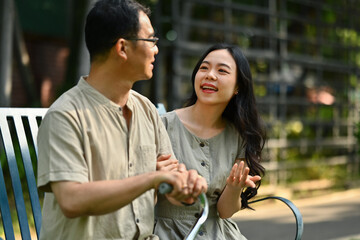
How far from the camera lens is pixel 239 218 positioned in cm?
685

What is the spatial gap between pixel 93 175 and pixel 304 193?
6.74m

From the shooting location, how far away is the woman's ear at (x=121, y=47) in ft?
7.14

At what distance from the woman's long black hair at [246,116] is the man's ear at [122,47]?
3.25ft

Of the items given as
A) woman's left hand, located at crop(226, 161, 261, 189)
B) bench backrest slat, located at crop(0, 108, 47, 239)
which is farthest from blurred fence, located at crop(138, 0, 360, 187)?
woman's left hand, located at crop(226, 161, 261, 189)

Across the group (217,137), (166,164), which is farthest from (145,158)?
(217,137)

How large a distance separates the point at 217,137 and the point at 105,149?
3.21ft

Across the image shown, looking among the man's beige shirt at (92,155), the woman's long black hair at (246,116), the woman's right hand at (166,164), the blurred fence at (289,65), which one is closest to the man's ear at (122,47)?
the man's beige shirt at (92,155)

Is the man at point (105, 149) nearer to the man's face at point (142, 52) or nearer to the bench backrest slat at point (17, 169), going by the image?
the man's face at point (142, 52)

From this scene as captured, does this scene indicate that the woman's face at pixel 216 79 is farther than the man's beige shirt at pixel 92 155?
Yes

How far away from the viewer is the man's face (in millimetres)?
2215

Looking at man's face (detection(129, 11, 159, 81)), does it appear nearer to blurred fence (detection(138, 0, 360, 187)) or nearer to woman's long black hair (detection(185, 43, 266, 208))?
woman's long black hair (detection(185, 43, 266, 208))

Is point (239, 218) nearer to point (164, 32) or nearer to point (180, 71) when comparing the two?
point (180, 71)

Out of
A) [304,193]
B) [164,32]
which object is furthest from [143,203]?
[304,193]

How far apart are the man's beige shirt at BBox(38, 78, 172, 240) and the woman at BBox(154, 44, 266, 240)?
505 millimetres
